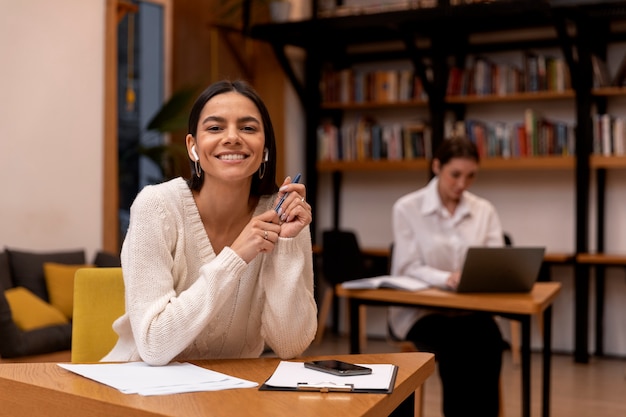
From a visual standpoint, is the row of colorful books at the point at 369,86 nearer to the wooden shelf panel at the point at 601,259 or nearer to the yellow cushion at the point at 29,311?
the wooden shelf panel at the point at 601,259

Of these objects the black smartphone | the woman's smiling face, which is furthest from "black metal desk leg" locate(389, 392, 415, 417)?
the woman's smiling face

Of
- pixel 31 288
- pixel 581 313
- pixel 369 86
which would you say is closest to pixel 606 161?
pixel 581 313

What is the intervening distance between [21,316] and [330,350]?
247 centimetres

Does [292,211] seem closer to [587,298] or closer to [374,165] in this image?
[587,298]

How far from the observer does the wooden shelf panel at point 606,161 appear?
6094mm

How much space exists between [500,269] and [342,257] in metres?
Result: 1.57

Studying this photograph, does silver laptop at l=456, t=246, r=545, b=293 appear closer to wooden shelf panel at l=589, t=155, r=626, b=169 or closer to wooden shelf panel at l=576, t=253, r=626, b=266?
wooden shelf panel at l=576, t=253, r=626, b=266

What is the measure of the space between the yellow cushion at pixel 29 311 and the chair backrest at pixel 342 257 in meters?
1.57

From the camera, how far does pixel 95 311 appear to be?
240cm

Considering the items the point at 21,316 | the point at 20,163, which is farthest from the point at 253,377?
the point at 20,163

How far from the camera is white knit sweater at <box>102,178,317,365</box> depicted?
2.03m

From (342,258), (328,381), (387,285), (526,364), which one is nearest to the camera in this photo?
(328,381)

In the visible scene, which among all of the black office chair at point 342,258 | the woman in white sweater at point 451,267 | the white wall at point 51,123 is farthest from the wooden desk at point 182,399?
the white wall at point 51,123

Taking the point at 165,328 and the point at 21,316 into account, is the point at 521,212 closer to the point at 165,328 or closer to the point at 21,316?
the point at 21,316
